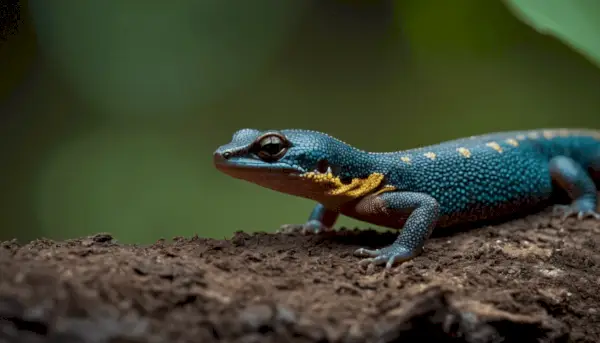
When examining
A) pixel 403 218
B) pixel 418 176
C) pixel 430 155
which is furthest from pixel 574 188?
pixel 403 218

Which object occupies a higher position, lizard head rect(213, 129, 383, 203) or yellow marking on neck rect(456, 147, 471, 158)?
yellow marking on neck rect(456, 147, 471, 158)

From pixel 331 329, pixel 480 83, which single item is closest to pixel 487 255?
pixel 331 329

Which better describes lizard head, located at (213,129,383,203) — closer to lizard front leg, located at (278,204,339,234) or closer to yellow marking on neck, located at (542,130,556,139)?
lizard front leg, located at (278,204,339,234)

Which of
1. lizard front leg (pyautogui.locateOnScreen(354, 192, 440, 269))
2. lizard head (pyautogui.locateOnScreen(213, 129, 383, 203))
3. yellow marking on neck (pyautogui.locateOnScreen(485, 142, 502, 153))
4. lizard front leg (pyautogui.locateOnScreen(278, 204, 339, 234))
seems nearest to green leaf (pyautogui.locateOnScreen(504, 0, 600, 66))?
lizard front leg (pyautogui.locateOnScreen(354, 192, 440, 269))

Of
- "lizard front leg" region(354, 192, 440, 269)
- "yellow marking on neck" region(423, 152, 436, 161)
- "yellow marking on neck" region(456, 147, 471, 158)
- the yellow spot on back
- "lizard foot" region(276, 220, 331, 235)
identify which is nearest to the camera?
"lizard front leg" region(354, 192, 440, 269)

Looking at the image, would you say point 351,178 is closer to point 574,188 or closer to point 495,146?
point 495,146

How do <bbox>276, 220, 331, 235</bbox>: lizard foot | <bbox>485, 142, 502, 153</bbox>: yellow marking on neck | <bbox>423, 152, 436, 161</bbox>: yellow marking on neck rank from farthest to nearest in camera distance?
<bbox>485, 142, 502, 153</bbox>: yellow marking on neck → <bbox>276, 220, 331, 235</bbox>: lizard foot → <bbox>423, 152, 436, 161</bbox>: yellow marking on neck

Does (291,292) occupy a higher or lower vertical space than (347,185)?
lower

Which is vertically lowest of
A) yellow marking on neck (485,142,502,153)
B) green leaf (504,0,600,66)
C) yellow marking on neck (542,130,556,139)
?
yellow marking on neck (485,142,502,153)
